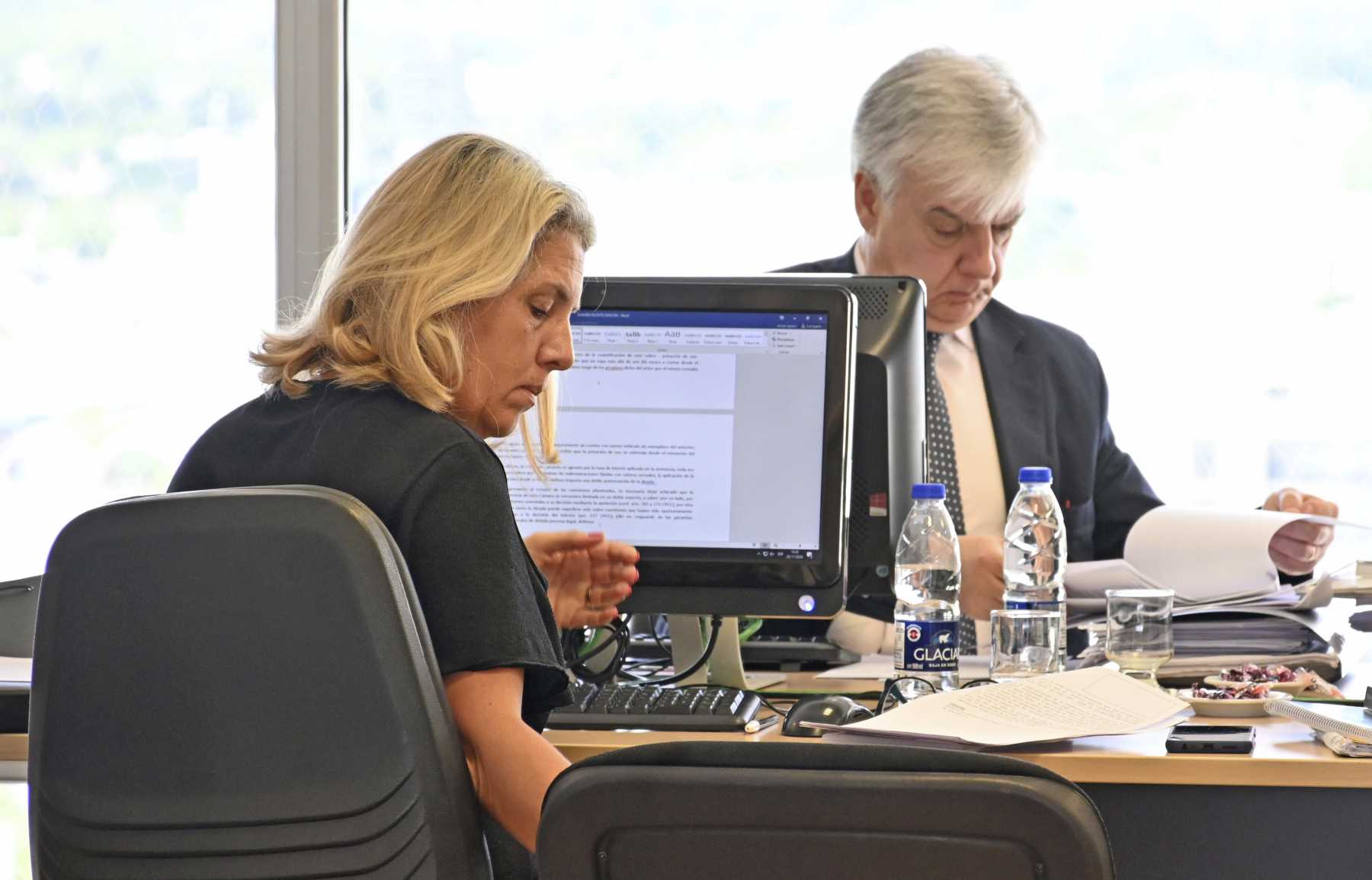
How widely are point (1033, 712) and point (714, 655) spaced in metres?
0.52

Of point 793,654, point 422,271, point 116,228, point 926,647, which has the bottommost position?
point 793,654

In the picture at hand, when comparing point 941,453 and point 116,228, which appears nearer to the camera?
point 941,453

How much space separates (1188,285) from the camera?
3.04 meters

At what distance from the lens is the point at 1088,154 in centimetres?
306

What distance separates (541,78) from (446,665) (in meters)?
2.26

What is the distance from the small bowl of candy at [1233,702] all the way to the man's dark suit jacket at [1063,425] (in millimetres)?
770

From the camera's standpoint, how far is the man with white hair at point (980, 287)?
7.55 feet

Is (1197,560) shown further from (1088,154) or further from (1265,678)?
(1088,154)

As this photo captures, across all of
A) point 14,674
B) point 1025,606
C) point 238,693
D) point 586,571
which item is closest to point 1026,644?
point 1025,606

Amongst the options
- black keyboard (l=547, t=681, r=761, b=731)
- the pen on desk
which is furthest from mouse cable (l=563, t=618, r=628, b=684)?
the pen on desk

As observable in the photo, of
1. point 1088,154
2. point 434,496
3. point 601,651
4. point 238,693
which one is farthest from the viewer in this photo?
point 1088,154

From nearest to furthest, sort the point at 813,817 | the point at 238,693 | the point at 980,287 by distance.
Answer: the point at 813,817
the point at 238,693
the point at 980,287

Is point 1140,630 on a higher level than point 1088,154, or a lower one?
lower

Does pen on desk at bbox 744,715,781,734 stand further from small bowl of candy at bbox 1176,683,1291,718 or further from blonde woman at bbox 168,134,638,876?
small bowl of candy at bbox 1176,683,1291,718
